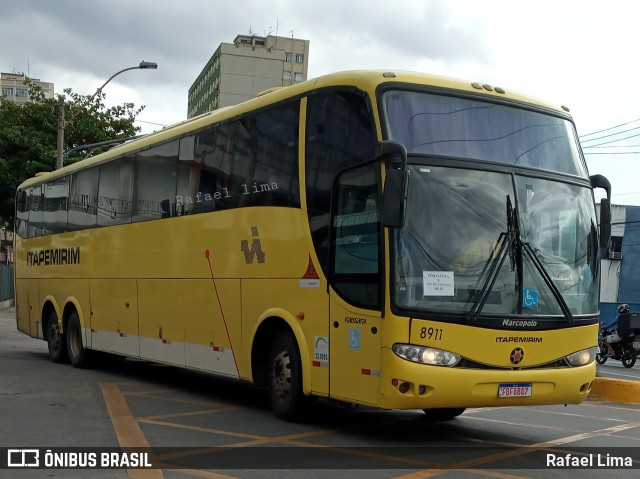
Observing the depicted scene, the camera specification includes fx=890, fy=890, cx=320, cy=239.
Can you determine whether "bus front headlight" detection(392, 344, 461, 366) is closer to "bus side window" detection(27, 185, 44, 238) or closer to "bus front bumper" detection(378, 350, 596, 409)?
"bus front bumper" detection(378, 350, 596, 409)

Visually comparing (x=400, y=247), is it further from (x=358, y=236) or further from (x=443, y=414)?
(x=443, y=414)

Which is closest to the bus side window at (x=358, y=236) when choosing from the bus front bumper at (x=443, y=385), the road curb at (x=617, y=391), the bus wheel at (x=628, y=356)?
the bus front bumper at (x=443, y=385)

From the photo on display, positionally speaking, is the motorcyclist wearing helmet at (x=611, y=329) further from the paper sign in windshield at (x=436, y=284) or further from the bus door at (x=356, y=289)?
the paper sign in windshield at (x=436, y=284)

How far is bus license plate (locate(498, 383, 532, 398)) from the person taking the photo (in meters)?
8.33

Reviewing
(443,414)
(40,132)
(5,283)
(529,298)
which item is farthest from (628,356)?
(5,283)

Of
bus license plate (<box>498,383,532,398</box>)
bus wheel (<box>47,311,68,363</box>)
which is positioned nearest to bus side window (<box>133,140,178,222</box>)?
bus wheel (<box>47,311,68,363</box>)

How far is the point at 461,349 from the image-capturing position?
8.16m

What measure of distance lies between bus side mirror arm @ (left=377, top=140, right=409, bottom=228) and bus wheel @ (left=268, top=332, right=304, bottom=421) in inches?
94.0

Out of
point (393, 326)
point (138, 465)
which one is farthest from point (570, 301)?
point (138, 465)

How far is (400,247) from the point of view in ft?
26.9

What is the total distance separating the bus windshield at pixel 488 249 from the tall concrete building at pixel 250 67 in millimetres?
93605

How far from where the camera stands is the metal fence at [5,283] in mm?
43528

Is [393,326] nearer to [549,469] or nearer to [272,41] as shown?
[549,469]

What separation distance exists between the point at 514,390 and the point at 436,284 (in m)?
1.28
